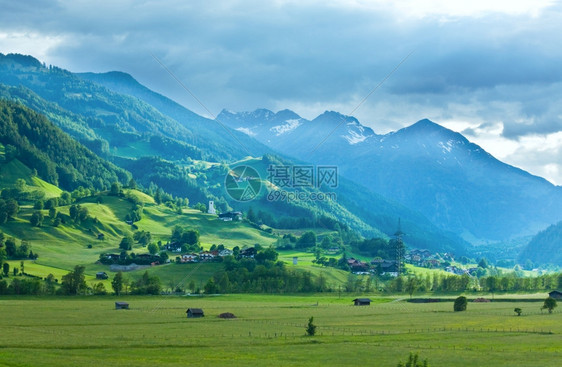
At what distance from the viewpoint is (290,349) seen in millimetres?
84125

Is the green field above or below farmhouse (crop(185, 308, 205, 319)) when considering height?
below

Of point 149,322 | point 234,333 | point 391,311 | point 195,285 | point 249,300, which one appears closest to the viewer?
point 234,333

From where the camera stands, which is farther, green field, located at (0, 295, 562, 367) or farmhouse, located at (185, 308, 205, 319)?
farmhouse, located at (185, 308, 205, 319)

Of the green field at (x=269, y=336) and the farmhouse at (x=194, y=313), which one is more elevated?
the farmhouse at (x=194, y=313)

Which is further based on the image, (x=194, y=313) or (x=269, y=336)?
(x=194, y=313)

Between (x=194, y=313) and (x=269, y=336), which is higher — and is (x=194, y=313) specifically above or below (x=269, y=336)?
above

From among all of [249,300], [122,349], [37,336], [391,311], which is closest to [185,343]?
[122,349]

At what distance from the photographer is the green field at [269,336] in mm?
76062

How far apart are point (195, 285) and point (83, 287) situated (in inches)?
1396

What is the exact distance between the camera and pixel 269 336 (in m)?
94.9

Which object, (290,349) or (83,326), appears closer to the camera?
(290,349)

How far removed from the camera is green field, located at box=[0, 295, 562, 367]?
250 ft

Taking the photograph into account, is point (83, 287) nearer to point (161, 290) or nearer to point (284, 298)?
point (161, 290)

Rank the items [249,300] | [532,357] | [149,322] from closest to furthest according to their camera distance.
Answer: [532,357] → [149,322] → [249,300]
